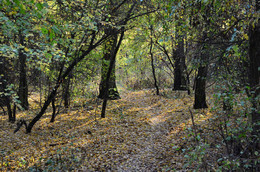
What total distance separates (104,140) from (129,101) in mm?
5984

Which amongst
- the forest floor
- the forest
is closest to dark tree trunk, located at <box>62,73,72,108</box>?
the forest

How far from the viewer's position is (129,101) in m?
13.3

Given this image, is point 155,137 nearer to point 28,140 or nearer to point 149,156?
point 149,156

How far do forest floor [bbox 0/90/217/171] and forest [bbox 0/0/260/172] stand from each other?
38 mm

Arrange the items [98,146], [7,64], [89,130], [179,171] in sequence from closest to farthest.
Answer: [179,171] → [98,146] → [89,130] → [7,64]

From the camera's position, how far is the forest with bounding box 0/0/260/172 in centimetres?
371

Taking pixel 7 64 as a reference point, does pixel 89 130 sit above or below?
below

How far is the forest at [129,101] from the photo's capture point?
3.71 metres

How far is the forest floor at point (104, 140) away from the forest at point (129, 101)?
38 mm

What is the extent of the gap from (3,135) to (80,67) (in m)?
4.55

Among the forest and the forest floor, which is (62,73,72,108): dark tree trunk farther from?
the forest floor

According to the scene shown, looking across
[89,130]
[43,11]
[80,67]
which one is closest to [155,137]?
[89,130]

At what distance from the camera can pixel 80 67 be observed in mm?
9641

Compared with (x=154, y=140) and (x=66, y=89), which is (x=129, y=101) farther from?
(x=154, y=140)
